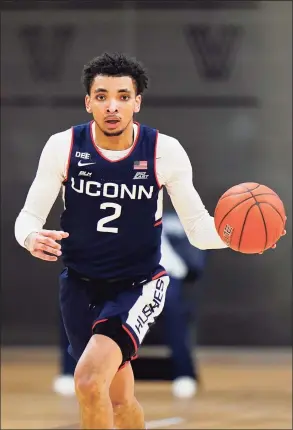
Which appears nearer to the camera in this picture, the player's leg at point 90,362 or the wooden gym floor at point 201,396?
the player's leg at point 90,362

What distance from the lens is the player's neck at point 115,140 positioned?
3.92 m

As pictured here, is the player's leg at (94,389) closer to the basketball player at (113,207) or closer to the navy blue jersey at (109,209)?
the basketball player at (113,207)

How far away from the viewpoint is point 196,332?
26.8ft

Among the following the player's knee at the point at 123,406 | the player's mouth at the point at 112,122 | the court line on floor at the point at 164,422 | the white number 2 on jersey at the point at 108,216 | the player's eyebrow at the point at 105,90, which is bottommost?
the court line on floor at the point at 164,422

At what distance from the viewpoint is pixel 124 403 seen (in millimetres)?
3873

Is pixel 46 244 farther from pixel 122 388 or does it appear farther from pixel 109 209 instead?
pixel 122 388

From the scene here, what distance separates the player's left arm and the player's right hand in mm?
624

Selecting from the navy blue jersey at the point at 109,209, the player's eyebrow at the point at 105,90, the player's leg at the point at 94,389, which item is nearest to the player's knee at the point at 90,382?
the player's leg at the point at 94,389

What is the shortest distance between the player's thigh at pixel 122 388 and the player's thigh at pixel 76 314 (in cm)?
21

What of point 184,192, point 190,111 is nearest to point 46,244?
point 184,192

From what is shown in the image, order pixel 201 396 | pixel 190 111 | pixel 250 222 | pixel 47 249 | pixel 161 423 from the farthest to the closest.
→ pixel 190 111
pixel 201 396
pixel 161 423
pixel 250 222
pixel 47 249

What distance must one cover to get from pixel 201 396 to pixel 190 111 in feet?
9.25

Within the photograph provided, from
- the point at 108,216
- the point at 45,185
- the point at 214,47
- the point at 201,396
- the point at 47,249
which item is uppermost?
the point at 214,47

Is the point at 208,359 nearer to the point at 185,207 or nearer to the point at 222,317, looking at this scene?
the point at 222,317
